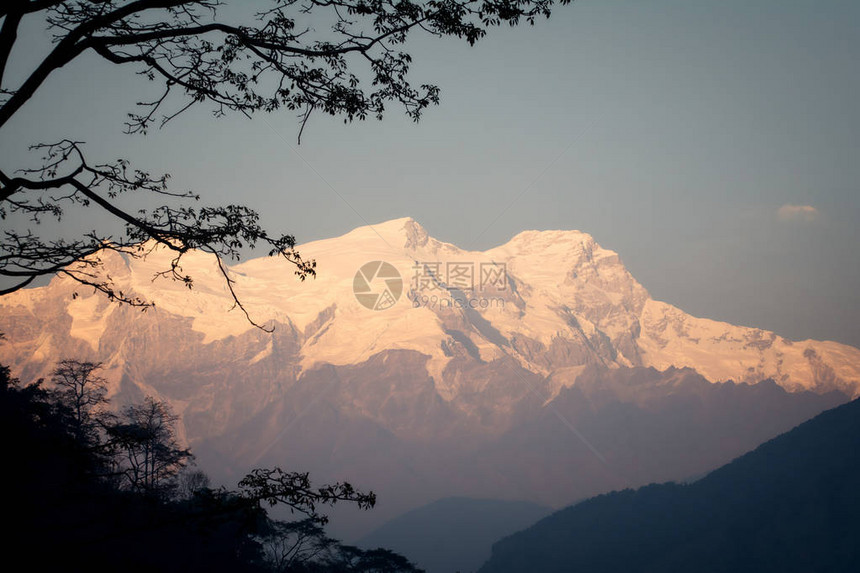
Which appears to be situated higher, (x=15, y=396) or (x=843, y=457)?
(x=15, y=396)

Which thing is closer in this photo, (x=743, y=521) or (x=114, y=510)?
(x=114, y=510)

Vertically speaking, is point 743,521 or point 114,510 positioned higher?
point 114,510

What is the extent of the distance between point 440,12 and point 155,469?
47212mm

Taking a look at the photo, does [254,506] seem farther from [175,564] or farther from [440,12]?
[175,564]

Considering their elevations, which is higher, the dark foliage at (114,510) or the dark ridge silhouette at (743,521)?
the dark foliage at (114,510)

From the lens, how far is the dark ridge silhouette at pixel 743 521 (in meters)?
92.4

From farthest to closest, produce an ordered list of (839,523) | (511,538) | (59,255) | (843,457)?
(511,538) → (843,457) → (839,523) → (59,255)

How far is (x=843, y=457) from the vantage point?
101500 mm

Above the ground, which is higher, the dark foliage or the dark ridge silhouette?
the dark foliage

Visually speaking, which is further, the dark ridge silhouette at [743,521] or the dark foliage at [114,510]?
the dark ridge silhouette at [743,521]

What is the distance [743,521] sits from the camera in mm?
102875

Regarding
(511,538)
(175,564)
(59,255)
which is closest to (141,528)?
(59,255)

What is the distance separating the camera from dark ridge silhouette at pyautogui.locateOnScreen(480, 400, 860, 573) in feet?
303

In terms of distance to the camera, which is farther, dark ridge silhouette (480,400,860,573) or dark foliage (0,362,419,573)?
dark ridge silhouette (480,400,860,573)
